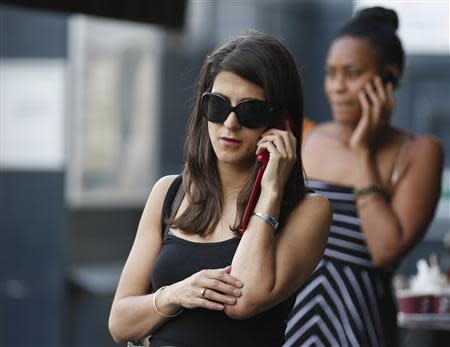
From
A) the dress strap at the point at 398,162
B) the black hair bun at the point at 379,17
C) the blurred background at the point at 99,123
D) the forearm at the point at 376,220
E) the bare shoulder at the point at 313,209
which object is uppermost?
the black hair bun at the point at 379,17

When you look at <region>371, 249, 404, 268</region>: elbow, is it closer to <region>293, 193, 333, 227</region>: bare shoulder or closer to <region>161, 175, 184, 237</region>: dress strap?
<region>293, 193, 333, 227</region>: bare shoulder

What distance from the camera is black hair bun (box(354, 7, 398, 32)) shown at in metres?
3.72

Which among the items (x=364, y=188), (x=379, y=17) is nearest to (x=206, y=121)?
(x=364, y=188)

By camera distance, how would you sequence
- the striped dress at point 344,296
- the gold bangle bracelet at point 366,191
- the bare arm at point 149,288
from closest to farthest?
the bare arm at point 149,288
the striped dress at point 344,296
the gold bangle bracelet at point 366,191

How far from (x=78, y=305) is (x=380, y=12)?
4.94 metres

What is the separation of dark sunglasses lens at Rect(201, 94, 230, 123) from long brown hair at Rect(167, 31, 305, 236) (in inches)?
3.3

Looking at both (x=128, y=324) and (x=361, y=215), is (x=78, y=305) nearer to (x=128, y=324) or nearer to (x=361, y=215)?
(x=361, y=215)

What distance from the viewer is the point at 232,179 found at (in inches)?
105

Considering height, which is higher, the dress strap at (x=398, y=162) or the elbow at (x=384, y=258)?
the dress strap at (x=398, y=162)

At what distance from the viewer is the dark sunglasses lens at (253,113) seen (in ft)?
8.20

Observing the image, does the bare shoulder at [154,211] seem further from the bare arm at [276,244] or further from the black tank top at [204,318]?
the bare arm at [276,244]

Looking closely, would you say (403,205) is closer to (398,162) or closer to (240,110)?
(398,162)

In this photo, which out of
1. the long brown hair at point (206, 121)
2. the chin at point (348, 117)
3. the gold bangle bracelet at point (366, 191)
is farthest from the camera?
the chin at point (348, 117)

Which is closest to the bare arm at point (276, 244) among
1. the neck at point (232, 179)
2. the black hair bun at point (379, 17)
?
the neck at point (232, 179)
